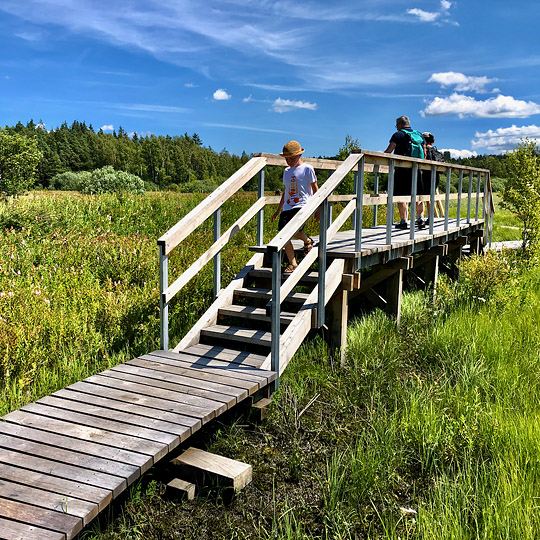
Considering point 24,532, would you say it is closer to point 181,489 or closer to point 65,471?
point 65,471

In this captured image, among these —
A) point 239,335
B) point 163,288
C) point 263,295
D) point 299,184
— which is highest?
point 299,184

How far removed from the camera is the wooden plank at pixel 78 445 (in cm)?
311

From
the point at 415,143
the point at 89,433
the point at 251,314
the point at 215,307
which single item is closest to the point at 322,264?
the point at 251,314

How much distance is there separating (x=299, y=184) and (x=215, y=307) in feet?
5.16

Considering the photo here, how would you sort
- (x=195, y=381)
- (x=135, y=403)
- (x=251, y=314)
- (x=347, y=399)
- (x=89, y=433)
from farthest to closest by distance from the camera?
(x=251, y=314) < (x=347, y=399) < (x=195, y=381) < (x=135, y=403) < (x=89, y=433)

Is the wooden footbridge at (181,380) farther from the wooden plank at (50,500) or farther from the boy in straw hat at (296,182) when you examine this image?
the boy in straw hat at (296,182)

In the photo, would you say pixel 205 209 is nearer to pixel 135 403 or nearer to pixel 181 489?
pixel 135 403

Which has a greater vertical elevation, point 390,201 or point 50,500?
point 390,201

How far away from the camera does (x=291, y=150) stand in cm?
558

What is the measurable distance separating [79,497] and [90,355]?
2.71 m

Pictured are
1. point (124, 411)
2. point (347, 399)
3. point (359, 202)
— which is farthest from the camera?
point (359, 202)

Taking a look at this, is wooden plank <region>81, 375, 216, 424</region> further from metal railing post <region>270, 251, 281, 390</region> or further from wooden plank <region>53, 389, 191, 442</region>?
metal railing post <region>270, 251, 281, 390</region>

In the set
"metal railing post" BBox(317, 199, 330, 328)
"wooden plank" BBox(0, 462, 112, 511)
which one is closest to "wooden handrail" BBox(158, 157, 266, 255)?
"metal railing post" BBox(317, 199, 330, 328)

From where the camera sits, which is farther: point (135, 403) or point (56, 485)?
point (135, 403)
